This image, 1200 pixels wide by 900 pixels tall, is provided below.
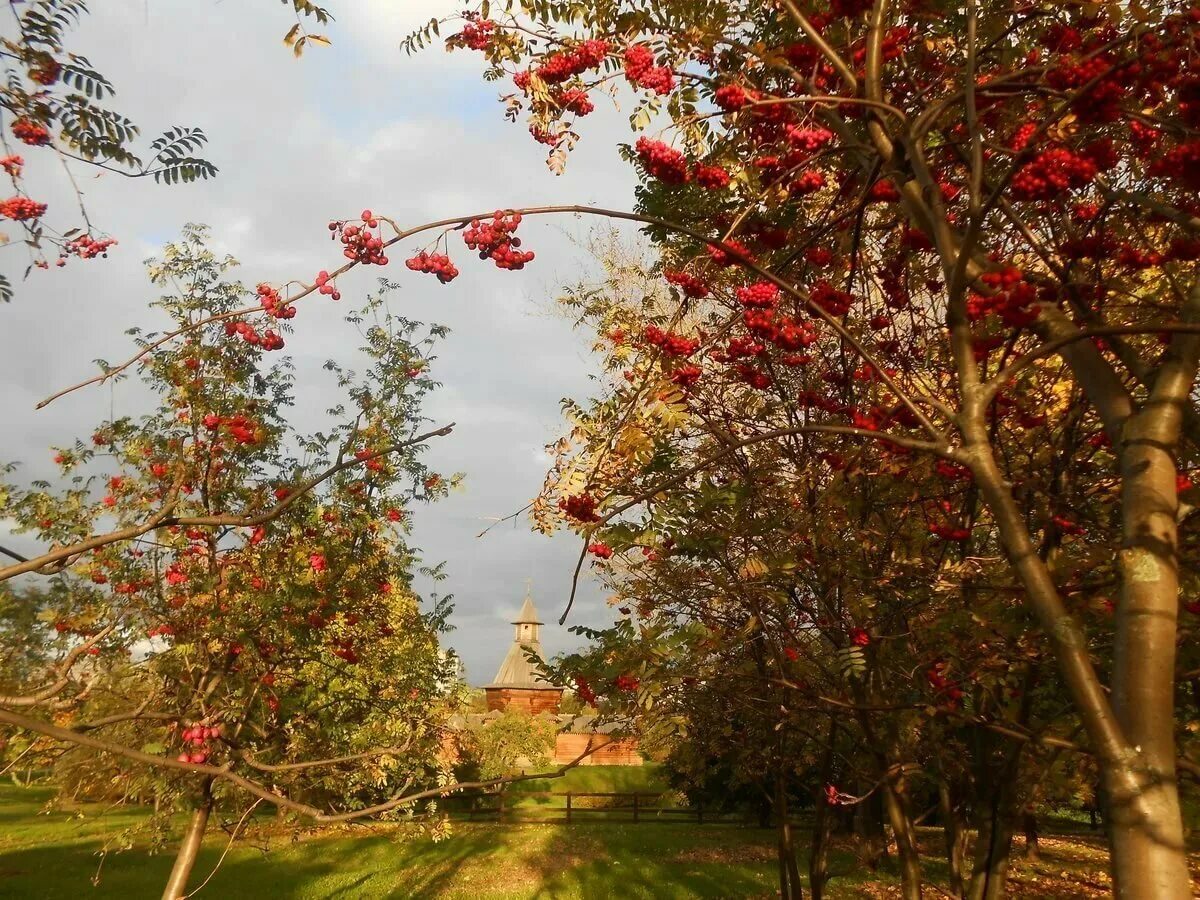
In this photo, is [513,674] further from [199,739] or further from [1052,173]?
[1052,173]

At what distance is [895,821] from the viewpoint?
6.11 metres

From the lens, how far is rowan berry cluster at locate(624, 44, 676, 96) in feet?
10.8

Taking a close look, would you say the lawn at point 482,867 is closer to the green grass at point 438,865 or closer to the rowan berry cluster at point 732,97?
the green grass at point 438,865

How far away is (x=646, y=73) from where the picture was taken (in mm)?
3303

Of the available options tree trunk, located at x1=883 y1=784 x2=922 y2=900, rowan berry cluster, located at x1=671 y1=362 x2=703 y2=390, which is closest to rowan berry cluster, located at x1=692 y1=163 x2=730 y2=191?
rowan berry cluster, located at x1=671 y1=362 x2=703 y2=390

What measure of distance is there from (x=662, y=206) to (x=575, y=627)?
8.52 ft

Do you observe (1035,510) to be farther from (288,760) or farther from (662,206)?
(288,760)

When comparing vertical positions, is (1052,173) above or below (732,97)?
below

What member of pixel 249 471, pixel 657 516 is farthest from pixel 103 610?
pixel 657 516

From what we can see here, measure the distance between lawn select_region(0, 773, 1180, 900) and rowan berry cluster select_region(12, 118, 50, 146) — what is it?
10270mm

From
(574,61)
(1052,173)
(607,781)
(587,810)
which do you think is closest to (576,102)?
(574,61)

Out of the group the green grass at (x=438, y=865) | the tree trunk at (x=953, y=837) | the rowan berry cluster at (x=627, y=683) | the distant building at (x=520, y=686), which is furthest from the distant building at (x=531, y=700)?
the rowan berry cluster at (x=627, y=683)

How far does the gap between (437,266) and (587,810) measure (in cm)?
2925

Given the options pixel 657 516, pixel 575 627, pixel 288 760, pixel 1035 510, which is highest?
pixel 1035 510
